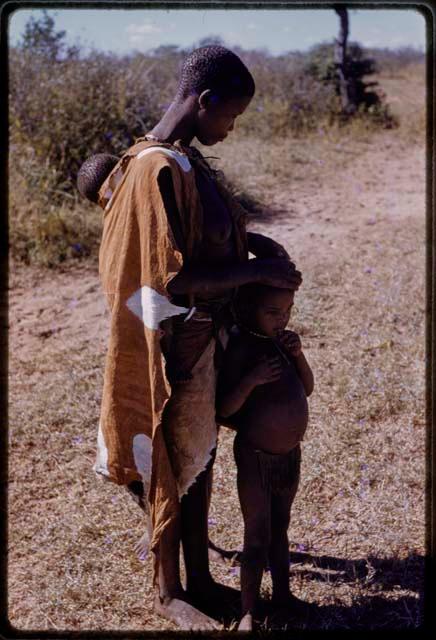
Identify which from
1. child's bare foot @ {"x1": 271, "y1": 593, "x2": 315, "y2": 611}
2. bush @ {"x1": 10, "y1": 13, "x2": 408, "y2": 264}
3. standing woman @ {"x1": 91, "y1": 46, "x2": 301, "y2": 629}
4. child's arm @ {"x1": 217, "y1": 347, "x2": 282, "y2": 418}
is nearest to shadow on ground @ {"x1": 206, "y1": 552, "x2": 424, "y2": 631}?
child's bare foot @ {"x1": 271, "y1": 593, "x2": 315, "y2": 611}

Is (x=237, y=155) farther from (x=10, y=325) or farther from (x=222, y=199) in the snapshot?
(x=222, y=199)

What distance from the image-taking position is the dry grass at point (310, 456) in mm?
2637

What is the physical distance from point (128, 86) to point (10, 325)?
3735mm

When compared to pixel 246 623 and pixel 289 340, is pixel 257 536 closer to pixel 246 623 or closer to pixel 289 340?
pixel 246 623

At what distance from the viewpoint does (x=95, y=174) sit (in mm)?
2293

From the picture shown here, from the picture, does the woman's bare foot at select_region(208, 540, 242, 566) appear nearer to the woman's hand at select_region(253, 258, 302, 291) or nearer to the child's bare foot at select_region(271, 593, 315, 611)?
the child's bare foot at select_region(271, 593, 315, 611)

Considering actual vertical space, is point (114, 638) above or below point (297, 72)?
below

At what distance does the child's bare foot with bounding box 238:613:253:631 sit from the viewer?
7.28 ft

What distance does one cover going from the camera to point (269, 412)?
220 centimetres

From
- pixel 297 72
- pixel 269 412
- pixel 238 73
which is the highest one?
pixel 297 72

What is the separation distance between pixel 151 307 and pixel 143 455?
1.50 ft

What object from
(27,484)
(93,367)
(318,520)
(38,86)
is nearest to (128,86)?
(38,86)

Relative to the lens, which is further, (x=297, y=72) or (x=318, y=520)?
(x=297, y=72)

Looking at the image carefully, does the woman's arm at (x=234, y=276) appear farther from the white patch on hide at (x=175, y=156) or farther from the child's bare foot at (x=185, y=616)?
the child's bare foot at (x=185, y=616)
